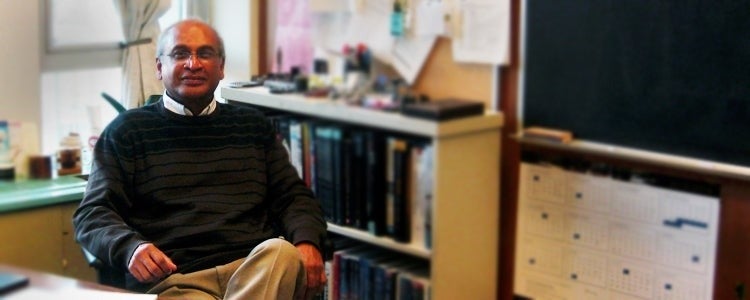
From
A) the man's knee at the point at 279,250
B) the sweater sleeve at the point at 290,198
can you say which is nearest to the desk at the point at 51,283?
the man's knee at the point at 279,250

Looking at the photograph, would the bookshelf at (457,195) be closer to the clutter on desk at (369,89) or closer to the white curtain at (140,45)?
the clutter on desk at (369,89)

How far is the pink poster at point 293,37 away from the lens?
6.85ft

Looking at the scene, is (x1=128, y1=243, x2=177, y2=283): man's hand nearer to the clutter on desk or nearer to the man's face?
the man's face

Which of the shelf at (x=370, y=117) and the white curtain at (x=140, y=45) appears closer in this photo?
the shelf at (x=370, y=117)

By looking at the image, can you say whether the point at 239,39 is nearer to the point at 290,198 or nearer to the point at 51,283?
the point at 290,198

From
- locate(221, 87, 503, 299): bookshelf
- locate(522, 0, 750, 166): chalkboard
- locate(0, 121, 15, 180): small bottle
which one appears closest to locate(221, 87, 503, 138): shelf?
locate(221, 87, 503, 299): bookshelf

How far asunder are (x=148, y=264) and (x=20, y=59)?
724 millimetres

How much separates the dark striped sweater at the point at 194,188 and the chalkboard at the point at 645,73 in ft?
2.06

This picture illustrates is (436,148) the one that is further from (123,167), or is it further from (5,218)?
(5,218)

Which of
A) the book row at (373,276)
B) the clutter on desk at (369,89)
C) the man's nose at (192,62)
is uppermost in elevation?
the man's nose at (192,62)

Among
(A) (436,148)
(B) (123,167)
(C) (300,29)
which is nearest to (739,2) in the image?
(A) (436,148)

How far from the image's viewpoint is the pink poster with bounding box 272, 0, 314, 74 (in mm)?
2087

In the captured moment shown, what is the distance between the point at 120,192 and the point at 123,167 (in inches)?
2.4

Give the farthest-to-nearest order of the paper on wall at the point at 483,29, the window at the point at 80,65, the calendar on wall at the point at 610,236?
the window at the point at 80,65 → the paper on wall at the point at 483,29 → the calendar on wall at the point at 610,236
